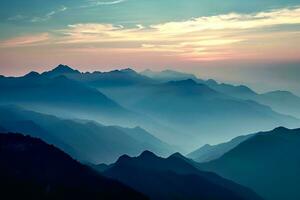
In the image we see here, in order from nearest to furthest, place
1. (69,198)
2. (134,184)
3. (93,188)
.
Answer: (69,198)
(93,188)
(134,184)

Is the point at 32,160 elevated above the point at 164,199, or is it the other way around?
the point at 32,160

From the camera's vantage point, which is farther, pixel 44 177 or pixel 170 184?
pixel 170 184

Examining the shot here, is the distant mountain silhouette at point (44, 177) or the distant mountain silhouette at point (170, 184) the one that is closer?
the distant mountain silhouette at point (44, 177)

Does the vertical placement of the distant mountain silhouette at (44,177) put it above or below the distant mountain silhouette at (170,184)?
above

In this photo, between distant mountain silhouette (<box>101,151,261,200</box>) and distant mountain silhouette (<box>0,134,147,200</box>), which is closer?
distant mountain silhouette (<box>0,134,147,200</box>)

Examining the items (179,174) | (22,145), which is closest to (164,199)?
(179,174)

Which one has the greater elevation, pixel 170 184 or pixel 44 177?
pixel 44 177

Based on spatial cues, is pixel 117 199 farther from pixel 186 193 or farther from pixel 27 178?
pixel 186 193

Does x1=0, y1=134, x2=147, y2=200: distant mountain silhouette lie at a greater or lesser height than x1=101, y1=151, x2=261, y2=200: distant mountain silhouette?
greater
